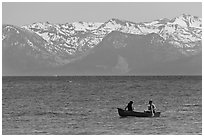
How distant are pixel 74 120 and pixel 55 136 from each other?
466 inches

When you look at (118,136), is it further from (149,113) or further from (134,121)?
(149,113)

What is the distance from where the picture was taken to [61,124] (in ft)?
125

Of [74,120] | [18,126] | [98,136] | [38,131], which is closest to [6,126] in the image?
[18,126]

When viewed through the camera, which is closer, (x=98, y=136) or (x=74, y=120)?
(x=98, y=136)

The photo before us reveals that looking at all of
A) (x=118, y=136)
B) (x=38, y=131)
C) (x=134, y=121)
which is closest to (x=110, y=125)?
(x=134, y=121)

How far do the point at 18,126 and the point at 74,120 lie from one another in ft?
19.4

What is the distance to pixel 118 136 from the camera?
97.2 feet

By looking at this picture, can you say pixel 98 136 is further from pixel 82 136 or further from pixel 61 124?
pixel 61 124

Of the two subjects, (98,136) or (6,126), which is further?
(6,126)

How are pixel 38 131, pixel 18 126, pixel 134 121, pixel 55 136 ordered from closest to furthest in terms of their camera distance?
pixel 55 136, pixel 38 131, pixel 18 126, pixel 134 121

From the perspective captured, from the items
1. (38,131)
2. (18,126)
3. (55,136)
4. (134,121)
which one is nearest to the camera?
(55,136)

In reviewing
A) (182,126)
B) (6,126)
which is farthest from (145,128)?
(6,126)

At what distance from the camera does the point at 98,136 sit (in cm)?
2958

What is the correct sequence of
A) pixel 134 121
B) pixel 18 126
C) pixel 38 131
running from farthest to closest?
1. pixel 134 121
2. pixel 18 126
3. pixel 38 131
